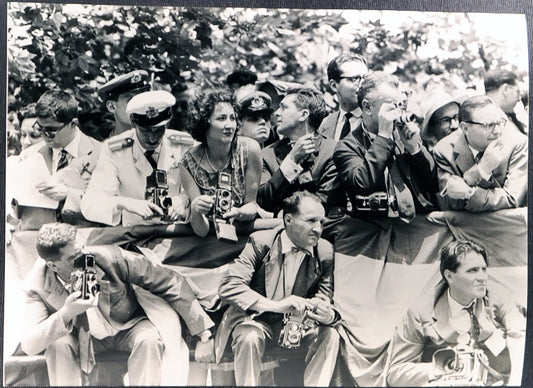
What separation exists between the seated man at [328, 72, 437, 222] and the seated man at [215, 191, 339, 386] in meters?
0.15

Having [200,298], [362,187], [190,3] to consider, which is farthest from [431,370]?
[190,3]

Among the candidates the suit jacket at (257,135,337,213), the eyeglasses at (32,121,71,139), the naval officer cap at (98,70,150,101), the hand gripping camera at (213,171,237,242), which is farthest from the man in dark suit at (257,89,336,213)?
the eyeglasses at (32,121,71,139)

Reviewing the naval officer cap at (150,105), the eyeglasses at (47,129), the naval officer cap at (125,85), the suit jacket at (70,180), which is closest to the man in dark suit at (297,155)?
the naval officer cap at (150,105)

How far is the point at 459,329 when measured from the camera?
2418mm

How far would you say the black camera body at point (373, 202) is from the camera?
7.78 ft

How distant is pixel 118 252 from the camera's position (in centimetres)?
230

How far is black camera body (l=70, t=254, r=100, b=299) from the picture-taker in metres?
2.28

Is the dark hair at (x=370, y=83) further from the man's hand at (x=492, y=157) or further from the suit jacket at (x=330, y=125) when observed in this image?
the man's hand at (x=492, y=157)

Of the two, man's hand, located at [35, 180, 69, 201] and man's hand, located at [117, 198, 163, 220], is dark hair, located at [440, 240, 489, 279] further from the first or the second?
man's hand, located at [35, 180, 69, 201]

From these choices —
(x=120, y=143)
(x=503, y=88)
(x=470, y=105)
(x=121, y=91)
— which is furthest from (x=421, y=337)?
(x=121, y=91)

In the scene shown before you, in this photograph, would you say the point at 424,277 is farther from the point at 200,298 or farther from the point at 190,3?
the point at 190,3

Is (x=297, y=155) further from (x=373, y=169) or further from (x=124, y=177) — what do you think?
(x=124, y=177)

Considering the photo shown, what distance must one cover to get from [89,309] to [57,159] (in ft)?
1.81

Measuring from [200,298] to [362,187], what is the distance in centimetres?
73
